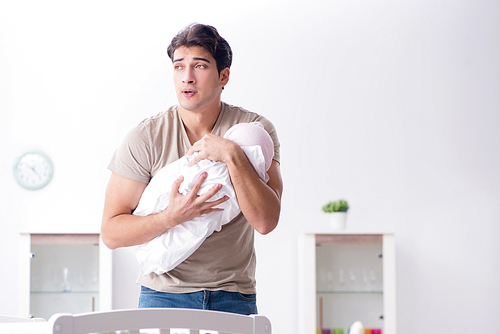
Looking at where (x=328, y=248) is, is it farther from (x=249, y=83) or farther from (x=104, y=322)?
(x=104, y=322)

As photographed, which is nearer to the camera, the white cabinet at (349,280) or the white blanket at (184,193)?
the white blanket at (184,193)

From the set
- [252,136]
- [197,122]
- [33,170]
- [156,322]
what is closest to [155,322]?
[156,322]

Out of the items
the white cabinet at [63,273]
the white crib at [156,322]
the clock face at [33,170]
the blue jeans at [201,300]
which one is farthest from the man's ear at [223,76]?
the clock face at [33,170]

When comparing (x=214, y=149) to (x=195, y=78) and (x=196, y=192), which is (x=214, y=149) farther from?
(x=195, y=78)

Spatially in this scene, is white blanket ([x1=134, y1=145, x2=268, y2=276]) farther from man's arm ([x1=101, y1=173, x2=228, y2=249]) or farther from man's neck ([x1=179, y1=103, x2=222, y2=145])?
man's neck ([x1=179, y1=103, x2=222, y2=145])

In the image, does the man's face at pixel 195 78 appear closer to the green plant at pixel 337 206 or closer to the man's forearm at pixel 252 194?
the man's forearm at pixel 252 194

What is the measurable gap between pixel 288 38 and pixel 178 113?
8.02ft

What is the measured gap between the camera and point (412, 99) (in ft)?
12.4

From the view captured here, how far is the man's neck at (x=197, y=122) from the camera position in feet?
4.74

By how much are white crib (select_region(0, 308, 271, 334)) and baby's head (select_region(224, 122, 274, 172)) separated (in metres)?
0.60

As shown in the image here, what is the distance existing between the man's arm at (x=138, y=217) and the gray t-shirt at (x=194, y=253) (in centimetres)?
4

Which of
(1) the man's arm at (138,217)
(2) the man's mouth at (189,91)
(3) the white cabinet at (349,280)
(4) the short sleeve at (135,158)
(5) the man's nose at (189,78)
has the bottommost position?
(3) the white cabinet at (349,280)

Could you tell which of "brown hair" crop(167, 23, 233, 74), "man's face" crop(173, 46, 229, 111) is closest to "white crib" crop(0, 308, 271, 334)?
"man's face" crop(173, 46, 229, 111)

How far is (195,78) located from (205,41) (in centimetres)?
11
